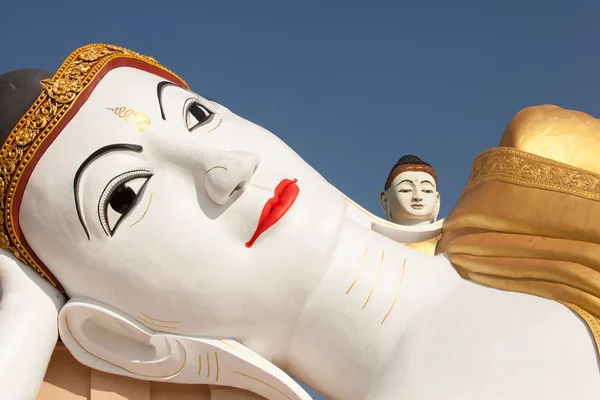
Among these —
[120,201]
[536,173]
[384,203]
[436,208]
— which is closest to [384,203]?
[384,203]

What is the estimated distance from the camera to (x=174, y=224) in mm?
2760

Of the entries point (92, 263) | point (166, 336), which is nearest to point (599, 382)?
point (166, 336)

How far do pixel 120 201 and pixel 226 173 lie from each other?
0.37 m

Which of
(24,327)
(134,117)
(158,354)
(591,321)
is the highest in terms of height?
(591,321)

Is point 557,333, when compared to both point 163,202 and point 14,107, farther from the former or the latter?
point 14,107

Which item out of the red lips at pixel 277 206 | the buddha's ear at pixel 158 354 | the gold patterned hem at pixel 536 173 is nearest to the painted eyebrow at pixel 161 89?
the red lips at pixel 277 206

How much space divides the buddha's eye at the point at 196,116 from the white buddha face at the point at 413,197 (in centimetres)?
177

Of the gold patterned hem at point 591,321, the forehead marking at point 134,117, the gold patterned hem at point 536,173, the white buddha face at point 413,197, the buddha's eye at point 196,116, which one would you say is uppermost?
the gold patterned hem at point 536,173

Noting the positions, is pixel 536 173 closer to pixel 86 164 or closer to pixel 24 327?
pixel 86 164

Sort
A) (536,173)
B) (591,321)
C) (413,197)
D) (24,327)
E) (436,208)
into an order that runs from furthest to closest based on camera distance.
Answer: (436,208) → (413,197) → (536,173) → (24,327) → (591,321)

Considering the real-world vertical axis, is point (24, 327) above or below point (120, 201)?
below

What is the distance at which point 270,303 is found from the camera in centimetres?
282

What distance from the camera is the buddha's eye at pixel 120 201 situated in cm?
277

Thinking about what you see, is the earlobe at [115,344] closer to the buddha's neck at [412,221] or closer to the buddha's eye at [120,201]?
the buddha's eye at [120,201]
